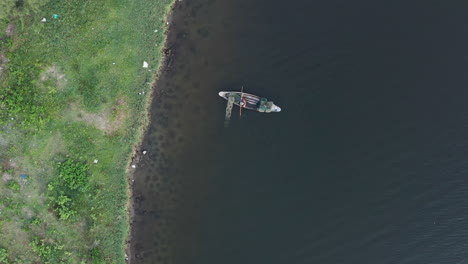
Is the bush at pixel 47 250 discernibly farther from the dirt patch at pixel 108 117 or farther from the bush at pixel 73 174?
the dirt patch at pixel 108 117

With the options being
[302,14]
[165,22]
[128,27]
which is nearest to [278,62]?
[302,14]

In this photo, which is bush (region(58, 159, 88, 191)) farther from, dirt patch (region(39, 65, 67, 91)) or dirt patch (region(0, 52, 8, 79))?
dirt patch (region(0, 52, 8, 79))

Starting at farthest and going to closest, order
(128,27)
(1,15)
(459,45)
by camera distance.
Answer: (459,45) → (128,27) → (1,15)

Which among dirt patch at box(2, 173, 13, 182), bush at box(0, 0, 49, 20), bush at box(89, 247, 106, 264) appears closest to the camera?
bush at box(0, 0, 49, 20)

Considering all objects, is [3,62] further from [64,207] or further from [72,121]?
[64,207]

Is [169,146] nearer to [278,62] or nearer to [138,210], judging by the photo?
[138,210]

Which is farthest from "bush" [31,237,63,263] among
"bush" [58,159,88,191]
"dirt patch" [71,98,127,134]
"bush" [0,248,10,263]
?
"dirt patch" [71,98,127,134]
